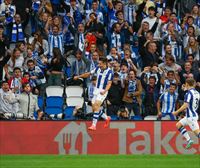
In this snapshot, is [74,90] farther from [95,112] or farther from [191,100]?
[191,100]

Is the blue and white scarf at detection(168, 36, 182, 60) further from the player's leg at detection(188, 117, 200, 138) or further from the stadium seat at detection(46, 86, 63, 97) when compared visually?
the player's leg at detection(188, 117, 200, 138)

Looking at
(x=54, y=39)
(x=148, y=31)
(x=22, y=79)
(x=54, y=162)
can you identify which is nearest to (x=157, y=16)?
(x=148, y=31)

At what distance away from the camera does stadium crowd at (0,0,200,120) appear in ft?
82.1

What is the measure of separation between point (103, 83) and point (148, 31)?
3.88m

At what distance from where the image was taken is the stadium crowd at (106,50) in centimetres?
2502

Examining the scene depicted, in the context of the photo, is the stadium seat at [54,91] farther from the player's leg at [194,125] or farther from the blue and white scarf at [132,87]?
the player's leg at [194,125]

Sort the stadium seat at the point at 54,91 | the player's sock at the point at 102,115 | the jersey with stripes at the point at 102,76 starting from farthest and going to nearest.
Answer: the stadium seat at the point at 54,91 < the jersey with stripes at the point at 102,76 < the player's sock at the point at 102,115

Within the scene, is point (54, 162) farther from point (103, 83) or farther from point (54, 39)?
point (54, 39)

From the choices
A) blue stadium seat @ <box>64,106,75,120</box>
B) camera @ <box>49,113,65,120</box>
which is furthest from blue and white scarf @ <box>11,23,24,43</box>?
camera @ <box>49,113,65,120</box>

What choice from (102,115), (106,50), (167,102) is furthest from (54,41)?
(102,115)

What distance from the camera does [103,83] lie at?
24.0 meters

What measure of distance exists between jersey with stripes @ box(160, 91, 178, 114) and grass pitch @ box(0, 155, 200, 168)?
2.61 metres

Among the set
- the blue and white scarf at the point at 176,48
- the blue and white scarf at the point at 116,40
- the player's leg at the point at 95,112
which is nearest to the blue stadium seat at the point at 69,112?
the player's leg at the point at 95,112

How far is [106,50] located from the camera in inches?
1067
